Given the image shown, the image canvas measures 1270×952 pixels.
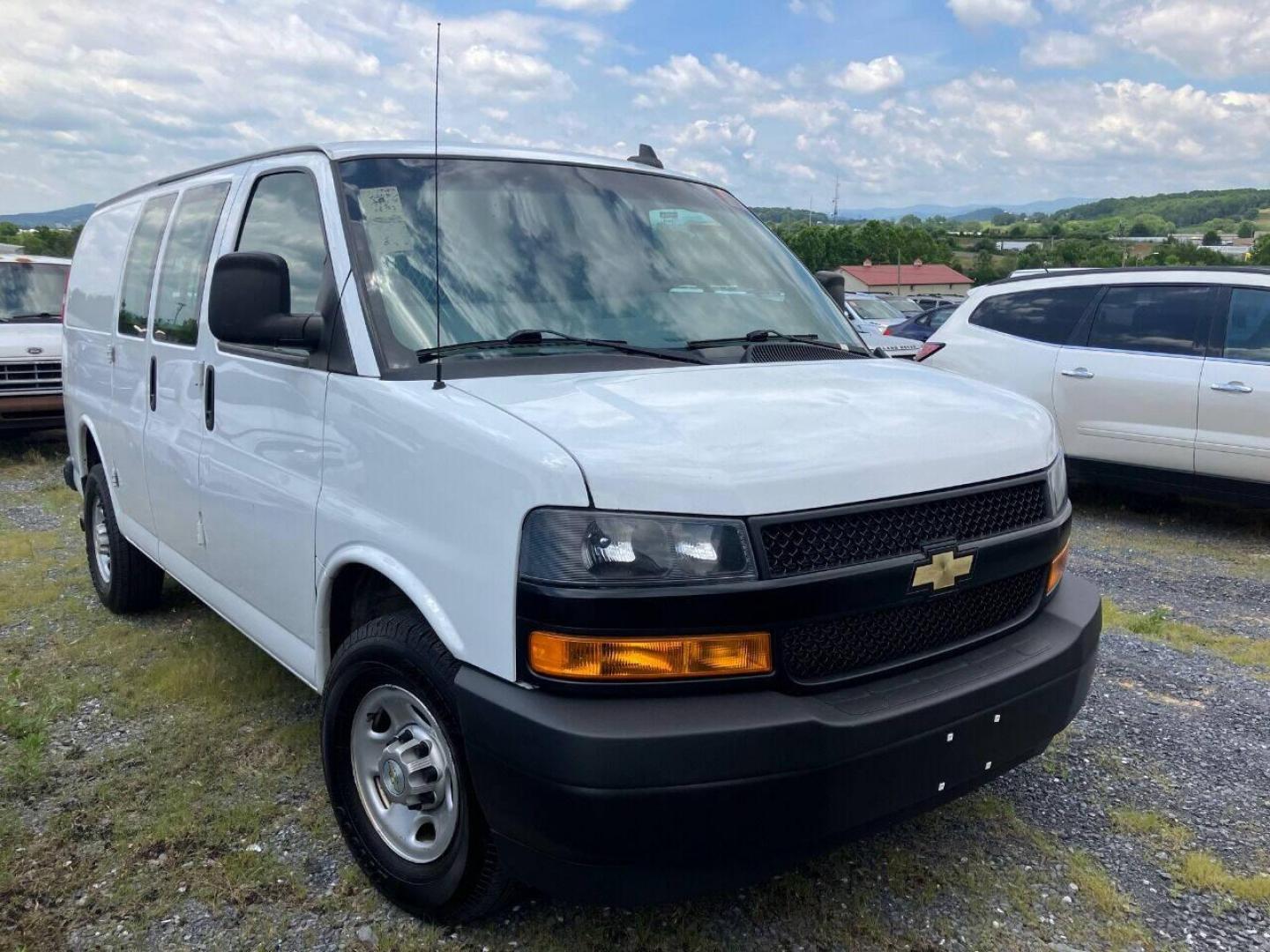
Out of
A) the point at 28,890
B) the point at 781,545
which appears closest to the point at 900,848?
the point at 781,545

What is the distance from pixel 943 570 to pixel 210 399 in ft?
8.62

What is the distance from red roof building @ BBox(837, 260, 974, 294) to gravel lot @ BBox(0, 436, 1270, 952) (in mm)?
92144

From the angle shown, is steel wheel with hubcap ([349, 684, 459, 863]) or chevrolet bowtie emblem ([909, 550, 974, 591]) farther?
steel wheel with hubcap ([349, 684, 459, 863])

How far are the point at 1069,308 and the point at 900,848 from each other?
243 inches

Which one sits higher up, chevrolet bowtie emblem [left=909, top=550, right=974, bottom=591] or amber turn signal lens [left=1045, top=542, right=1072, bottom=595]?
chevrolet bowtie emblem [left=909, top=550, right=974, bottom=591]

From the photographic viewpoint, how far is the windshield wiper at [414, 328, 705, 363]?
9.15 feet

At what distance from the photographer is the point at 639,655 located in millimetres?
2174

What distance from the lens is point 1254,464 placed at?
23.0ft

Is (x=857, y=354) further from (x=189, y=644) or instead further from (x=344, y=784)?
(x=189, y=644)

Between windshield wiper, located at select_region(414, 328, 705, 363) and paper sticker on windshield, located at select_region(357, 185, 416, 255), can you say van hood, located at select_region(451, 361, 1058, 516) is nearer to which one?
windshield wiper, located at select_region(414, 328, 705, 363)

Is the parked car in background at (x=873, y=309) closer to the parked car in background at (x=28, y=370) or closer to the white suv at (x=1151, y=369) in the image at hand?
the white suv at (x=1151, y=369)

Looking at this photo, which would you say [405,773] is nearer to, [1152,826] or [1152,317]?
[1152,826]

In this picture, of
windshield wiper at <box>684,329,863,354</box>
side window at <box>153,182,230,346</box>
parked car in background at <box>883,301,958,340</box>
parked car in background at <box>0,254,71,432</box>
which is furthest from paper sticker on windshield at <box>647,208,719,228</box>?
parked car in background at <box>883,301,958,340</box>

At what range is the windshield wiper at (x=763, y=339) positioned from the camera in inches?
126
